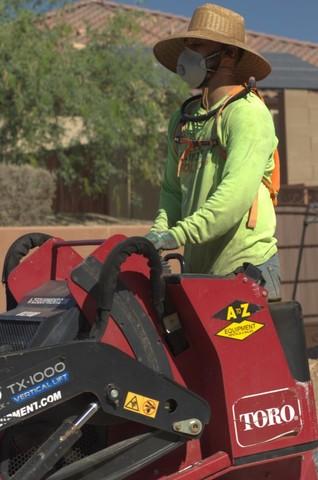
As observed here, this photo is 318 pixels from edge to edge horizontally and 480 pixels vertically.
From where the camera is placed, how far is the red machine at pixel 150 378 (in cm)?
247

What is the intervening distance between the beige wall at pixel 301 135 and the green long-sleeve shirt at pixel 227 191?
53.9 feet

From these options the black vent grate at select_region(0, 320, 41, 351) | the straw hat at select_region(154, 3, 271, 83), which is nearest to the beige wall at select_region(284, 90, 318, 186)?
the straw hat at select_region(154, 3, 271, 83)

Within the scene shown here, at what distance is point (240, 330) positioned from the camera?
2801mm

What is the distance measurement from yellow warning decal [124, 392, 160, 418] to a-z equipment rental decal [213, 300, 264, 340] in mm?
348

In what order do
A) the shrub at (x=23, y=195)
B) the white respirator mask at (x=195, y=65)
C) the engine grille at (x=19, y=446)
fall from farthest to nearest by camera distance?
the shrub at (x=23, y=195), the white respirator mask at (x=195, y=65), the engine grille at (x=19, y=446)

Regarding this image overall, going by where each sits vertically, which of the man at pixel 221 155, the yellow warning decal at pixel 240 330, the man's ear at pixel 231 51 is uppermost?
the man's ear at pixel 231 51

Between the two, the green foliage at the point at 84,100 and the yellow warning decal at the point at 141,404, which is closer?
the yellow warning decal at the point at 141,404

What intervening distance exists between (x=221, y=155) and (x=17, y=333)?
1.08m

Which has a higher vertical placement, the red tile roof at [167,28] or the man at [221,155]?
the red tile roof at [167,28]

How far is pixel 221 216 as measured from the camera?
2953mm

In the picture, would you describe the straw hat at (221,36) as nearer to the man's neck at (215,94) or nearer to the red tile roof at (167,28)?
the man's neck at (215,94)

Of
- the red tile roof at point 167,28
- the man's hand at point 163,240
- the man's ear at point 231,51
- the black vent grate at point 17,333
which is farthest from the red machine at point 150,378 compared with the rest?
the red tile roof at point 167,28

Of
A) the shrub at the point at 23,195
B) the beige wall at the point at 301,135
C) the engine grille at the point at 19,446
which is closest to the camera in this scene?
the engine grille at the point at 19,446

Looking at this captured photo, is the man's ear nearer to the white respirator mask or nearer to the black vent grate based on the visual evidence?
the white respirator mask
